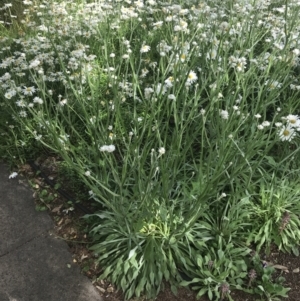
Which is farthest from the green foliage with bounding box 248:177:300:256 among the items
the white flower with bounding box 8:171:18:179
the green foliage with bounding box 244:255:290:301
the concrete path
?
the white flower with bounding box 8:171:18:179

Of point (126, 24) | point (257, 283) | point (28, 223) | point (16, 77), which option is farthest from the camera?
point (126, 24)

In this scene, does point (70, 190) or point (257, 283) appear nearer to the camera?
point (257, 283)

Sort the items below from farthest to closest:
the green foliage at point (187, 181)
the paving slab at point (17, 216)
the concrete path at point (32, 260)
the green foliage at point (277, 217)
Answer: the paving slab at point (17, 216) → the green foliage at point (277, 217) → the concrete path at point (32, 260) → the green foliage at point (187, 181)

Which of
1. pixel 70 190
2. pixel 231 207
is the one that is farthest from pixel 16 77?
pixel 231 207

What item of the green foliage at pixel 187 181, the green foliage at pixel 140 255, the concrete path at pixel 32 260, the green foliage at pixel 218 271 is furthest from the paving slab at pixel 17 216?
the green foliage at pixel 218 271

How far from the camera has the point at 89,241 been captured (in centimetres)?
259

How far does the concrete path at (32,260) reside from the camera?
7.56ft

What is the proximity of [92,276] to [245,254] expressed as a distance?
36.7 inches

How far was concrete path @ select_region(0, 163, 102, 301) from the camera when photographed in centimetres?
230

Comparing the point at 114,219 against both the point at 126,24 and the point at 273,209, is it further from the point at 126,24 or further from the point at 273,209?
the point at 126,24

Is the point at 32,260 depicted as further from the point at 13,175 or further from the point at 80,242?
the point at 13,175

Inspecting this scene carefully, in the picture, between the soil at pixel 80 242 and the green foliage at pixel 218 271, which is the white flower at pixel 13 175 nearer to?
the soil at pixel 80 242

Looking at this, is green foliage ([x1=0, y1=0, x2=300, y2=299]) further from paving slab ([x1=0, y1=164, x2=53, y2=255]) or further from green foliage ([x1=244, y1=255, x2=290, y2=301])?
paving slab ([x1=0, y1=164, x2=53, y2=255])

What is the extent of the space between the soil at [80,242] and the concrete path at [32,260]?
0.05 metres
